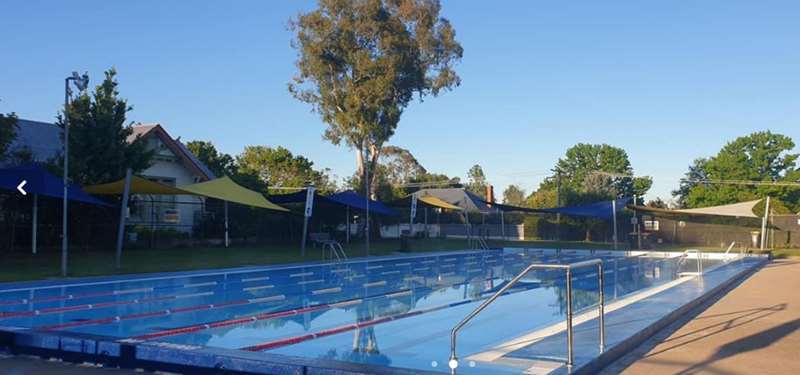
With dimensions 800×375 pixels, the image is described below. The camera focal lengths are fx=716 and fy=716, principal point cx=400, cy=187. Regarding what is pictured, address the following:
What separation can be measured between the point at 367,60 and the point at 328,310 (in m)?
23.0

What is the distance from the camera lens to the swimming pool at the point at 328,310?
8.23 metres

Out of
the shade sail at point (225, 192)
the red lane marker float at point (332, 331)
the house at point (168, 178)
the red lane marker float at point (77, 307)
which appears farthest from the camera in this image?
the house at point (168, 178)

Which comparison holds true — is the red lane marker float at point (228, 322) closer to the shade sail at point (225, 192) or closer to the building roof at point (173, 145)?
the shade sail at point (225, 192)

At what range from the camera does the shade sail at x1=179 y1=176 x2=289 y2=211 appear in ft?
65.6

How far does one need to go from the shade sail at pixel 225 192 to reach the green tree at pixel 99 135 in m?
3.44

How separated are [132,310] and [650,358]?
26.9 ft

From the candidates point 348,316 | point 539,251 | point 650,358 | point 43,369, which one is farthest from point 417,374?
point 539,251

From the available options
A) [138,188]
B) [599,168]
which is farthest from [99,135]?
[599,168]

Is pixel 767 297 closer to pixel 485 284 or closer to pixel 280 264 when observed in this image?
pixel 485 284

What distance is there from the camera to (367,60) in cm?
3350

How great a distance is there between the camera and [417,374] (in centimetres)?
556

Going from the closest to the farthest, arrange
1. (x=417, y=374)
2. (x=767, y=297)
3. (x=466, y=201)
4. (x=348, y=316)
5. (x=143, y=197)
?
(x=417, y=374) → (x=348, y=316) → (x=767, y=297) → (x=143, y=197) → (x=466, y=201)

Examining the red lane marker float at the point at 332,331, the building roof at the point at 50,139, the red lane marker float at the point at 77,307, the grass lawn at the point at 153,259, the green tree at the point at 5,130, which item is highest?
the building roof at the point at 50,139

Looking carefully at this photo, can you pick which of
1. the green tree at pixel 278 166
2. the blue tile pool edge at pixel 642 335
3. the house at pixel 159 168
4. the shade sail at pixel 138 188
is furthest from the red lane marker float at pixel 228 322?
the green tree at pixel 278 166
